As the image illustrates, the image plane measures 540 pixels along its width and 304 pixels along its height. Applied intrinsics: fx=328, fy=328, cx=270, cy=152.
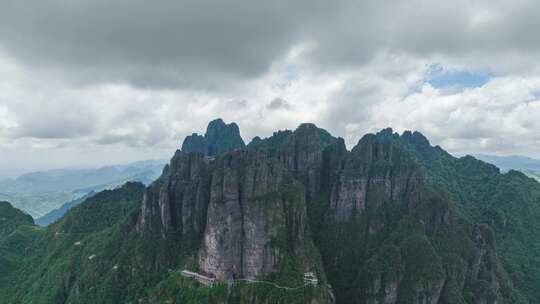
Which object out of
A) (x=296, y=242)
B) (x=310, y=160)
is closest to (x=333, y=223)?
(x=310, y=160)

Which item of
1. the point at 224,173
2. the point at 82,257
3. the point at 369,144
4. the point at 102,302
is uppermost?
the point at 369,144

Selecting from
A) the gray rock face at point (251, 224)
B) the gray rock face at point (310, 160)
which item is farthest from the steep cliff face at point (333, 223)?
the gray rock face at point (310, 160)

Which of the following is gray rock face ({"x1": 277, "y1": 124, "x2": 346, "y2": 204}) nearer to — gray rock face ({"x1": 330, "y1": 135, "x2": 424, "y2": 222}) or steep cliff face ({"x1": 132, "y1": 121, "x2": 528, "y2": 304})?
steep cliff face ({"x1": 132, "y1": 121, "x2": 528, "y2": 304})

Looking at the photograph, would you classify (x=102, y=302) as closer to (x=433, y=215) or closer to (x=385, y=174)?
(x=385, y=174)

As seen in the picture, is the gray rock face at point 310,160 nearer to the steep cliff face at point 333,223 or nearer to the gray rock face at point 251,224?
the steep cliff face at point 333,223

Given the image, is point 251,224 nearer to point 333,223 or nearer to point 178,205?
point 178,205

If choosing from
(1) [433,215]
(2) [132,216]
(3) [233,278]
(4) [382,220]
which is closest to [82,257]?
(2) [132,216]

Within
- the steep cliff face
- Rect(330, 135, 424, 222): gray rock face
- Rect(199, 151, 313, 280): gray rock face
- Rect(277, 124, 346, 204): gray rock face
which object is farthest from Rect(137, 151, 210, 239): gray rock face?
Rect(330, 135, 424, 222): gray rock face

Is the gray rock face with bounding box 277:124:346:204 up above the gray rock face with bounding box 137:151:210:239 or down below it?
above
